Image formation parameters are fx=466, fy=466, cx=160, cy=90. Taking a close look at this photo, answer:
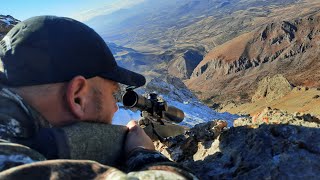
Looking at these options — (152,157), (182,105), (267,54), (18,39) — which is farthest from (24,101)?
(267,54)

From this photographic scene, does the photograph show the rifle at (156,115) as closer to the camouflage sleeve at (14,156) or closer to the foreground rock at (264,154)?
the foreground rock at (264,154)

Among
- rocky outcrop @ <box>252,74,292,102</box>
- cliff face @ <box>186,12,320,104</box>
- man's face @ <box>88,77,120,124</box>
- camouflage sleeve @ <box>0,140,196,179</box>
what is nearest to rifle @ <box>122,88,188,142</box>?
man's face @ <box>88,77,120,124</box>

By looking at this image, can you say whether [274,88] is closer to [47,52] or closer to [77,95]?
[77,95]

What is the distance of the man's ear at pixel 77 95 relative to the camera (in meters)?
1.90

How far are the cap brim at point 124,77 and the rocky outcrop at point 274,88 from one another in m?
28.2

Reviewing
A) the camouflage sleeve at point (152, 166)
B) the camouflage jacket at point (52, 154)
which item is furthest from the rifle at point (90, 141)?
the camouflage sleeve at point (152, 166)

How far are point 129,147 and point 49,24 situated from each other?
2.04 ft

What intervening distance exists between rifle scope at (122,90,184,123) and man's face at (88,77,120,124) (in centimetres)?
72

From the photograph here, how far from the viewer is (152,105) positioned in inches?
128

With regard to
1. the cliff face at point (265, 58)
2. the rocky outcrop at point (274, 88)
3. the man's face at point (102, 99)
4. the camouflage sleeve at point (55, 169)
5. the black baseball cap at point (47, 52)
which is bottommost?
the cliff face at point (265, 58)

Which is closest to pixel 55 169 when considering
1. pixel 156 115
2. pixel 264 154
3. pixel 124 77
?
pixel 124 77

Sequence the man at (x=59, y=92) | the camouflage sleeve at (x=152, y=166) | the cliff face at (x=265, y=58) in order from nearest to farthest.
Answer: the camouflage sleeve at (x=152, y=166) → the man at (x=59, y=92) → the cliff face at (x=265, y=58)

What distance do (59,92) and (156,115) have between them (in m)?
1.50

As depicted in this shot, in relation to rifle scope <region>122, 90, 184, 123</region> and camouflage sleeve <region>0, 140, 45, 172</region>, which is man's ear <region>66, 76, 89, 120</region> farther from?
rifle scope <region>122, 90, 184, 123</region>
